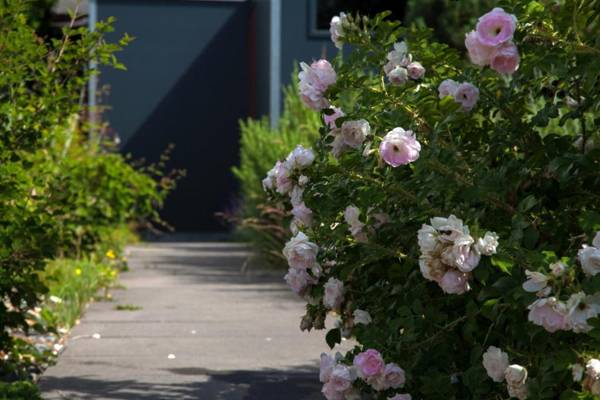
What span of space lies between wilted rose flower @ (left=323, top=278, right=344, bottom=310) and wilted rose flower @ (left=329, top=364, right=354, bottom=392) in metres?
0.40

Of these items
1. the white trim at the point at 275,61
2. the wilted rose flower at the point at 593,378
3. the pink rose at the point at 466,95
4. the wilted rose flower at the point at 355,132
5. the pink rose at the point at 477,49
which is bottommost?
the wilted rose flower at the point at 593,378

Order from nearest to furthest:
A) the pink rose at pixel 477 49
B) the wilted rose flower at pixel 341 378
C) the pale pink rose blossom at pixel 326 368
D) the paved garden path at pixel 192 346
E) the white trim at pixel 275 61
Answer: the pink rose at pixel 477 49
the wilted rose flower at pixel 341 378
the pale pink rose blossom at pixel 326 368
the paved garden path at pixel 192 346
the white trim at pixel 275 61

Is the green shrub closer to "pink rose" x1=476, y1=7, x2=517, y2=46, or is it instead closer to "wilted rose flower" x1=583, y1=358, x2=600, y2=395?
"pink rose" x1=476, y1=7, x2=517, y2=46

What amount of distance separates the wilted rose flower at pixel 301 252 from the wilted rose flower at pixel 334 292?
0.11 meters

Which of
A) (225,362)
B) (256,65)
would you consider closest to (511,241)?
(225,362)

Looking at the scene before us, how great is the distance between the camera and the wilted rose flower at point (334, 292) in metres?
4.47

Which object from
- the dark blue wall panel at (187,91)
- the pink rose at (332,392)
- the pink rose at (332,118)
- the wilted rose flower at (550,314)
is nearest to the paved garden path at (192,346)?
the pink rose at (332,392)

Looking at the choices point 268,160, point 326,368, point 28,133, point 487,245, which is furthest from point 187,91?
point 487,245

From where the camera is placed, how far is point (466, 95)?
13.6 feet

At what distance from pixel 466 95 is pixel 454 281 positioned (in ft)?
2.88

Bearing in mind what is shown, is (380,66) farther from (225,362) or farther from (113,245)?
(113,245)

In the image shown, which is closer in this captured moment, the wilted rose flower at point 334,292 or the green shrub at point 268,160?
the wilted rose flower at point 334,292

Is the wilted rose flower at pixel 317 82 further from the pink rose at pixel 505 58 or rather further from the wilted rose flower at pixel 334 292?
the pink rose at pixel 505 58

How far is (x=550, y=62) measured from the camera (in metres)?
3.79
